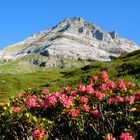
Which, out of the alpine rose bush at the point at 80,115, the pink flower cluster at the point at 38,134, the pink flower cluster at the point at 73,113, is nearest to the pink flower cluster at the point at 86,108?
the alpine rose bush at the point at 80,115

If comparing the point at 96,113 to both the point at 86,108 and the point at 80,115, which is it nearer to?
the point at 86,108

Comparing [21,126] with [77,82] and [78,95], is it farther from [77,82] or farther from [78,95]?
[77,82]

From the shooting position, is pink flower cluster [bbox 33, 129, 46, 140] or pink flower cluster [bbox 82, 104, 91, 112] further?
pink flower cluster [bbox 82, 104, 91, 112]

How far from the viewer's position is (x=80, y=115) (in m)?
16.0

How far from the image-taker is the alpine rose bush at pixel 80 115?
1576 centimetres

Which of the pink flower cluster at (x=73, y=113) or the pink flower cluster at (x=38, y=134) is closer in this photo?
the pink flower cluster at (x=38, y=134)

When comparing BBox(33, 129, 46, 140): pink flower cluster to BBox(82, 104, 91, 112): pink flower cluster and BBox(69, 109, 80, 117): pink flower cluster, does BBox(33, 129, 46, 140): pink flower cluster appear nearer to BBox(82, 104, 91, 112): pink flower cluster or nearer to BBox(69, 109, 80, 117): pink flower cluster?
BBox(69, 109, 80, 117): pink flower cluster

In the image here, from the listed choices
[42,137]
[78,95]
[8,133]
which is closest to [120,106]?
[78,95]

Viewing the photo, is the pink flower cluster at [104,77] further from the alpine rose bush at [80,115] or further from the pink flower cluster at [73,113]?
the pink flower cluster at [73,113]

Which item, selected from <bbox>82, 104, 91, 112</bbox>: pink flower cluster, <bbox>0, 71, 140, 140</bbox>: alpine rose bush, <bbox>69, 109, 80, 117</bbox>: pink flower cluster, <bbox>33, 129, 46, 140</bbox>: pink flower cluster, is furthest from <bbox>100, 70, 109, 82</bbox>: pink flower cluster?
<bbox>33, 129, 46, 140</bbox>: pink flower cluster

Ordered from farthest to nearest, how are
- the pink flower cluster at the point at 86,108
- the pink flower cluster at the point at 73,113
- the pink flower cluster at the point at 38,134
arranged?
the pink flower cluster at the point at 86,108 < the pink flower cluster at the point at 73,113 < the pink flower cluster at the point at 38,134

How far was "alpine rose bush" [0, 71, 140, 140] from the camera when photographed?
15758mm

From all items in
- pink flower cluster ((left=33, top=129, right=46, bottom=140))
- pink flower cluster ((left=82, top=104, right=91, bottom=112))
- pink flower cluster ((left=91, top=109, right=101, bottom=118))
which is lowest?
pink flower cluster ((left=33, top=129, right=46, bottom=140))

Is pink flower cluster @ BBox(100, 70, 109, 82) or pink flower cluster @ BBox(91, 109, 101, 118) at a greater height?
pink flower cluster @ BBox(100, 70, 109, 82)
